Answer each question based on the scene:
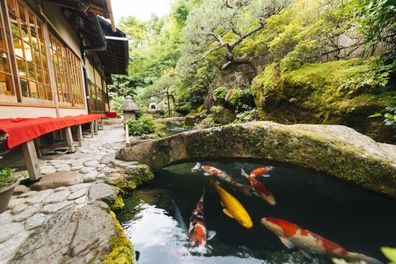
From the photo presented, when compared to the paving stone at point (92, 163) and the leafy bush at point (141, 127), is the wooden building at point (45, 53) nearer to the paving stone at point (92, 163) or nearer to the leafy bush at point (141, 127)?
the paving stone at point (92, 163)

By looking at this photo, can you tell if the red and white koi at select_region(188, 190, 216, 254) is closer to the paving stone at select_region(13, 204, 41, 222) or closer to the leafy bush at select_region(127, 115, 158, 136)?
the paving stone at select_region(13, 204, 41, 222)

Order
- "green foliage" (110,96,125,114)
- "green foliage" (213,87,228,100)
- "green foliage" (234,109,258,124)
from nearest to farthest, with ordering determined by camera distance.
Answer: "green foliage" (234,109,258,124), "green foliage" (213,87,228,100), "green foliage" (110,96,125,114)

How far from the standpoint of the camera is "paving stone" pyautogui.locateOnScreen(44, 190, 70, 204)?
10.1 feet

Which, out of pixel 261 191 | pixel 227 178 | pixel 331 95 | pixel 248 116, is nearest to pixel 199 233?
pixel 261 191

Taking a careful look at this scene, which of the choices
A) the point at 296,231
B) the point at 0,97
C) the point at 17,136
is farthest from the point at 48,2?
the point at 296,231

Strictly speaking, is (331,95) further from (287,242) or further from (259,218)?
(287,242)

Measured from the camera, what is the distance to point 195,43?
46.1 feet

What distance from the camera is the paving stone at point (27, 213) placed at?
2.63 metres

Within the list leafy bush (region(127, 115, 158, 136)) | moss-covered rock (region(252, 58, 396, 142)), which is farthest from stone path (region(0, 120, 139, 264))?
moss-covered rock (region(252, 58, 396, 142))

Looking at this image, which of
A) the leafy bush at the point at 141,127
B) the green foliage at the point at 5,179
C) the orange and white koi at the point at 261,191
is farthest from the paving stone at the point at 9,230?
the leafy bush at the point at 141,127

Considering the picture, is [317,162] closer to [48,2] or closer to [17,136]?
[17,136]

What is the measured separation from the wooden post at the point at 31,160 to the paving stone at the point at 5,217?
931 mm

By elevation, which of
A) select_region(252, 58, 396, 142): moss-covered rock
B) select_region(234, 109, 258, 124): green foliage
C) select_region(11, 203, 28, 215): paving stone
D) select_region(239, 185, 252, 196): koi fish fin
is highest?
select_region(252, 58, 396, 142): moss-covered rock

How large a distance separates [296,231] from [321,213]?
1.09m
